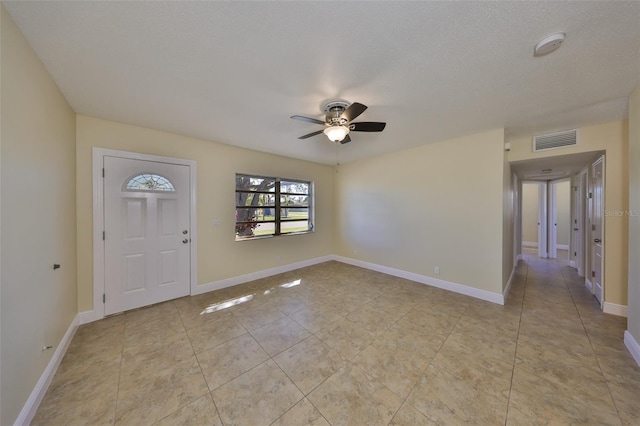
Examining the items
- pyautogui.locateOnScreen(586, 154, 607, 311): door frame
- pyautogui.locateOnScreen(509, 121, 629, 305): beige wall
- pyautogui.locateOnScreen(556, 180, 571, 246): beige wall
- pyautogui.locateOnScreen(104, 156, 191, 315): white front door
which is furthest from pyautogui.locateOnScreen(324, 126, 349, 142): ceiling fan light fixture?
pyautogui.locateOnScreen(556, 180, 571, 246): beige wall

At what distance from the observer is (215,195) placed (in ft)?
12.0

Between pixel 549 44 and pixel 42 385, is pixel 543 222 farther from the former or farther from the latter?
pixel 42 385

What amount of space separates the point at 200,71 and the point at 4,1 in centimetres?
97

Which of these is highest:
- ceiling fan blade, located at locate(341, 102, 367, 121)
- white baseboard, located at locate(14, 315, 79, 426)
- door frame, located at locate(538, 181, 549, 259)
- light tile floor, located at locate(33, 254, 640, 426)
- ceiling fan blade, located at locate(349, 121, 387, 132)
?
ceiling fan blade, located at locate(341, 102, 367, 121)

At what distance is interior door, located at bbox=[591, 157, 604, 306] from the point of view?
2.97 m

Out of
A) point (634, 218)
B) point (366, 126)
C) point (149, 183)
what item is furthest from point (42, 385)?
point (634, 218)

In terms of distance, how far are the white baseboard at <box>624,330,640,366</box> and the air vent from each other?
7.83 ft

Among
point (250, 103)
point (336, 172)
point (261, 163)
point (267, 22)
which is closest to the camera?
point (267, 22)

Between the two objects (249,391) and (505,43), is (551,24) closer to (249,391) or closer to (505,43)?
(505,43)

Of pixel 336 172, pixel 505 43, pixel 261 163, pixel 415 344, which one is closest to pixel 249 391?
pixel 415 344

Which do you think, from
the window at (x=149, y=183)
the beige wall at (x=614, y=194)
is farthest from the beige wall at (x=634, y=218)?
the window at (x=149, y=183)

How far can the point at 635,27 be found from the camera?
136 centimetres

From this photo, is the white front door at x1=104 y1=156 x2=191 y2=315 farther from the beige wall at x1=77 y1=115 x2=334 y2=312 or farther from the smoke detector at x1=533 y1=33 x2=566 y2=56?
the smoke detector at x1=533 y1=33 x2=566 y2=56

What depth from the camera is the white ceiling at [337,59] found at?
127 centimetres
